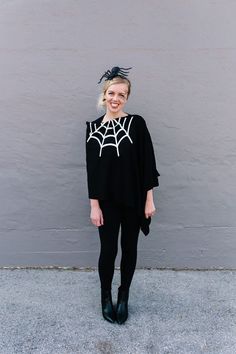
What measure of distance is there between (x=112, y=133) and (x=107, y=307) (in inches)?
51.1

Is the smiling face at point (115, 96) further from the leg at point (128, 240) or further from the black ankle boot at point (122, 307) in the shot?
the black ankle boot at point (122, 307)

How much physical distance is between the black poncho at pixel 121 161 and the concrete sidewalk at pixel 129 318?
0.84 m


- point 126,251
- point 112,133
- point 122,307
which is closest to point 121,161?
point 112,133

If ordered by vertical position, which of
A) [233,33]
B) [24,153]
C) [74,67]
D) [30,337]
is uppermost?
[233,33]

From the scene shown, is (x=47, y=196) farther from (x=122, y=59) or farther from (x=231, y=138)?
(x=231, y=138)

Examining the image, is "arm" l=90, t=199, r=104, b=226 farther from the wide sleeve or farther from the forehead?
the forehead

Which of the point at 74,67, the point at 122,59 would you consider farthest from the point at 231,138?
the point at 74,67

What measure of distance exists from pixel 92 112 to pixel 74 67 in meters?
0.40

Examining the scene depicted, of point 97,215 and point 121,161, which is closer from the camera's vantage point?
point 121,161

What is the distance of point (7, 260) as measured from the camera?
13.1 ft

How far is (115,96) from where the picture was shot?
2855 millimetres

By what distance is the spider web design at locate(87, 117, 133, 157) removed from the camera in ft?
9.59

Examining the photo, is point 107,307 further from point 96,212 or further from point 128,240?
point 96,212

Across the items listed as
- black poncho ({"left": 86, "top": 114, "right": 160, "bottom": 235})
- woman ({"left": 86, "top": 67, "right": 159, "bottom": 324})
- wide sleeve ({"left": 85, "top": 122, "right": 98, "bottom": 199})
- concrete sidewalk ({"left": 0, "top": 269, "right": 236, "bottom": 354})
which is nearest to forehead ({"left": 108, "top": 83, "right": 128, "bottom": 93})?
woman ({"left": 86, "top": 67, "right": 159, "bottom": 324})
